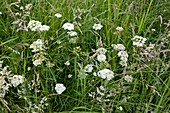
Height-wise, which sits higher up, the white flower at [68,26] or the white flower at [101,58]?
the white flower at [68,26]

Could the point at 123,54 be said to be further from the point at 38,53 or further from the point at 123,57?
the point at 38,53

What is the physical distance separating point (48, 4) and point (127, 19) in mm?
492

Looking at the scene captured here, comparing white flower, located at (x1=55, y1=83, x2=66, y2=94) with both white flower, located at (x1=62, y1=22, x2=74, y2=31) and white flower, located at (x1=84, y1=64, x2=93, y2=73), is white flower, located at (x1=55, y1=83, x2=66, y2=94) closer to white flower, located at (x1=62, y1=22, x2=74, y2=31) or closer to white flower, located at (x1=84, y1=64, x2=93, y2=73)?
white flower, located at (x1=84, y1=64, x2=93, y2=73)

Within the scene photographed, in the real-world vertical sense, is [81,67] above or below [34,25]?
below

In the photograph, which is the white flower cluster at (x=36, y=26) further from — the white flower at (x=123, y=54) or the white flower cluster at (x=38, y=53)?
the white flower at (x=123, y=54)

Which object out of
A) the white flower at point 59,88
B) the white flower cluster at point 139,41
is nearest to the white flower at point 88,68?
the white flower at point 59,88

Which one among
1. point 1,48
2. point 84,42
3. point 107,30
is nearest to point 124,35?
point 107,30

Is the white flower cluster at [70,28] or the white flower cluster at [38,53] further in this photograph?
the white flower cluster at [70,28]

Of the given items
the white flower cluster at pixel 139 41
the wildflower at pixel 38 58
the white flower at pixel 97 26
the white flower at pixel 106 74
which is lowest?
the white flower at pixel 106 74

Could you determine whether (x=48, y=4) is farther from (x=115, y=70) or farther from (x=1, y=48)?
(x=115, y=70)

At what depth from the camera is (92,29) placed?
1964mm

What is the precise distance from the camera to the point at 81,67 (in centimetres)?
164

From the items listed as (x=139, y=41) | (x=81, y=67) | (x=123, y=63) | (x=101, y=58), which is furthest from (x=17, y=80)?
(x=139, y=41)

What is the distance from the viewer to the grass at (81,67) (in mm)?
1608
